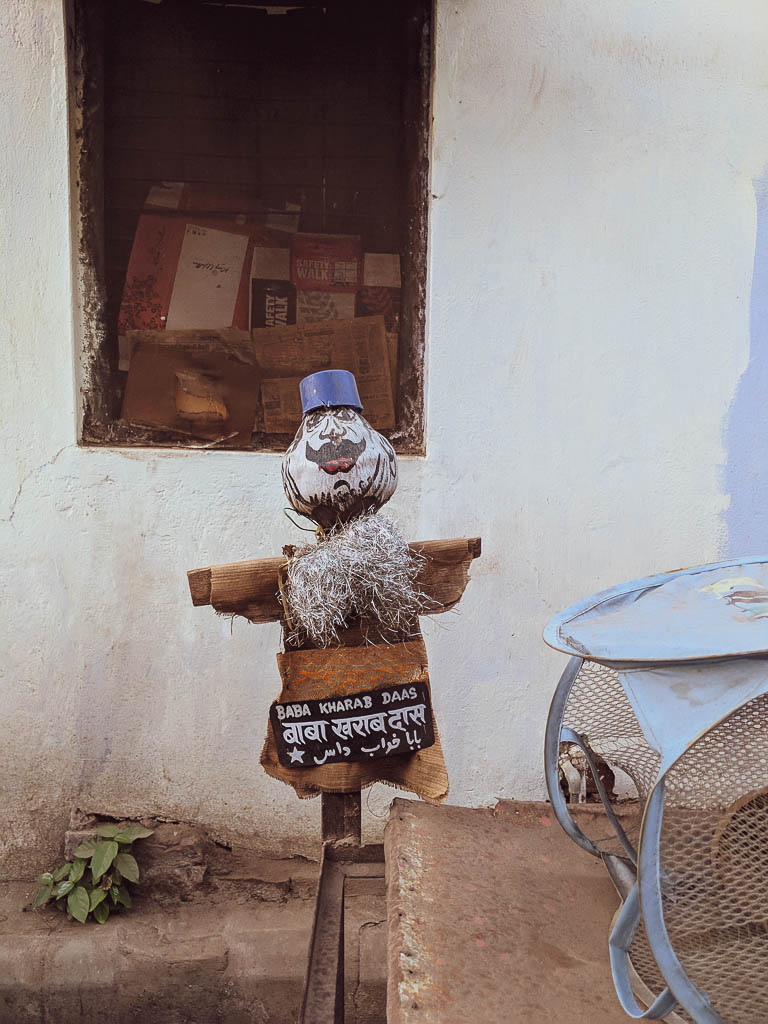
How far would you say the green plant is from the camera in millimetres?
2367

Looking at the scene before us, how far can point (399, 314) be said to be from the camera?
8.36ft

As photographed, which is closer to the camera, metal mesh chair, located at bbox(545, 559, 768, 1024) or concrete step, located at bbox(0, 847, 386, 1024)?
metal mesh chair, located at bbox(545, 559, 768, 1024)

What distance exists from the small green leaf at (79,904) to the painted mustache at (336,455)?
1728mm

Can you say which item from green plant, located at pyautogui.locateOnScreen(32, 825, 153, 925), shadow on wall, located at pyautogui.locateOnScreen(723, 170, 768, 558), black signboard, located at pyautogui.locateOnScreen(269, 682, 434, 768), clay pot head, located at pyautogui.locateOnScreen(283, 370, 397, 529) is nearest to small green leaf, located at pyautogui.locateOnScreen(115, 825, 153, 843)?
green plant, located at pyautogui.locateOnScreen(32, 825, 153, 925)

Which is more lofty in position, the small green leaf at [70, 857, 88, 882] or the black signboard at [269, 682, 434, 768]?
the black signboard at [269, 682, 434, 768]

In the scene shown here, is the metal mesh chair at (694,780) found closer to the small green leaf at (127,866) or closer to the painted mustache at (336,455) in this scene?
the painted mustache at (336,455)

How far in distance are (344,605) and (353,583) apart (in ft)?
0.16

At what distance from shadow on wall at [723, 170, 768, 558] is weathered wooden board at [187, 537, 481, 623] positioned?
123 centimetres

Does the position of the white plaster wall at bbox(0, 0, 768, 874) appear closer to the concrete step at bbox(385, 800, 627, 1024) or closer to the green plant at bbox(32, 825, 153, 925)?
the green plant at bbox(32, 825, 153, 925)

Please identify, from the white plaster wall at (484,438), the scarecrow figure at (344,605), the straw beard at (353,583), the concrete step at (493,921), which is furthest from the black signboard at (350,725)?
the white plaster wall at (484,438)

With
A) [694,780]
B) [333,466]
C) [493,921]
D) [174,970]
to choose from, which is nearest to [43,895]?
[174,970]

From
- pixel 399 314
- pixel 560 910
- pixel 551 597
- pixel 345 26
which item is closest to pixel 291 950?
pixel 560 910

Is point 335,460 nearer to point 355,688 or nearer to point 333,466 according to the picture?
point 333,466

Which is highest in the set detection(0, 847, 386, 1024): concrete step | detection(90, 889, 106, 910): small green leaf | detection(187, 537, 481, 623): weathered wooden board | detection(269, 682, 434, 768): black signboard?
detection(187, 537, 481, 623): weathered wooden board
